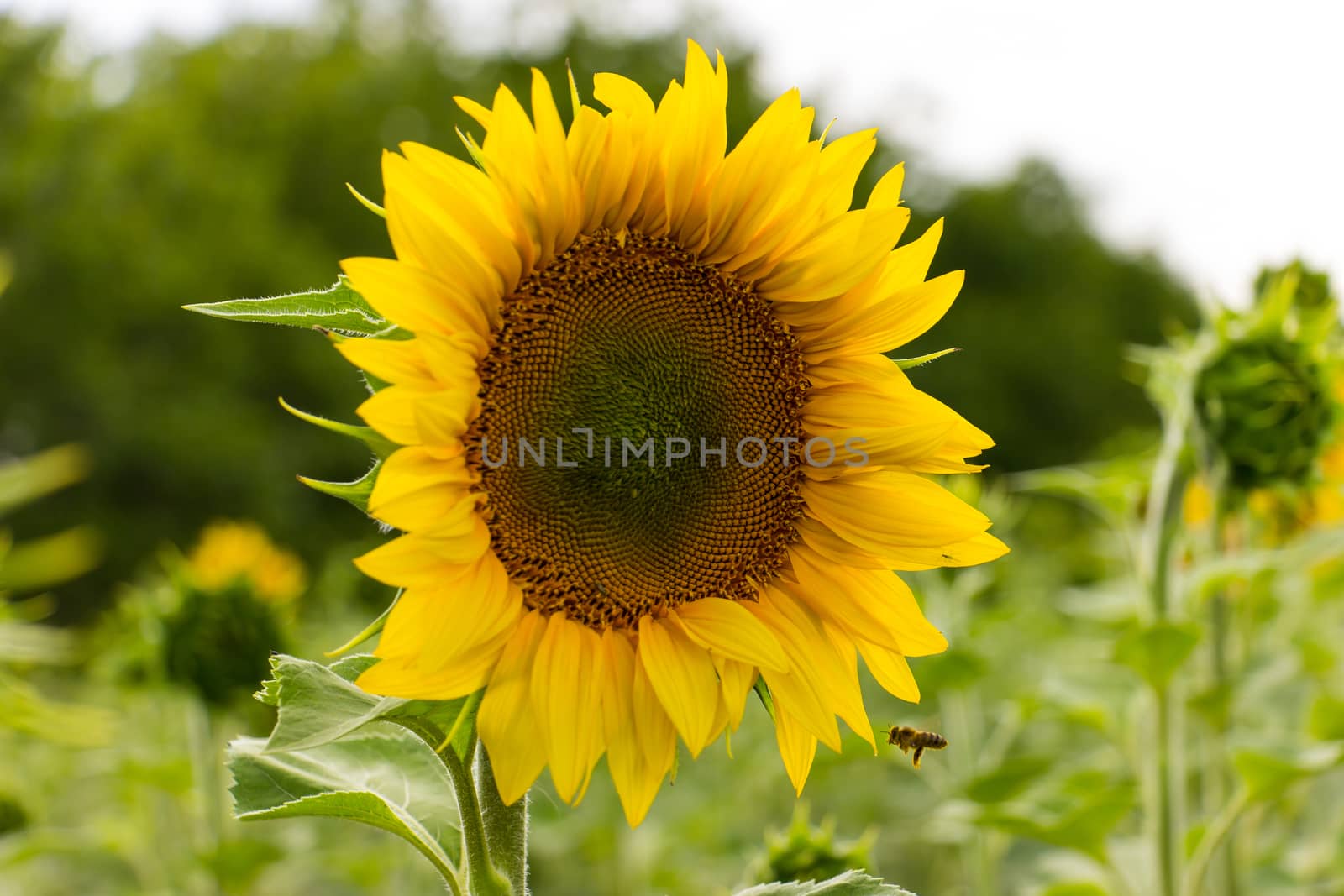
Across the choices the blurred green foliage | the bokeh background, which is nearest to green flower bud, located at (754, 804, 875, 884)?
the bokeh background

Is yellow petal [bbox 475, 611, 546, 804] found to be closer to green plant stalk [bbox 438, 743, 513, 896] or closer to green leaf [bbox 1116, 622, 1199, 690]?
green plant stalk [bbox 438, 743, 513, 896]

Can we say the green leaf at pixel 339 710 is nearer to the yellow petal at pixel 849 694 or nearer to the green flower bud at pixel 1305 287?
the yellow petal at pixel 849 694

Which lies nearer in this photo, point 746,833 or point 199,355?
point 746,833

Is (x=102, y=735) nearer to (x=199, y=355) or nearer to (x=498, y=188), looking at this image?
(x=498, y=188)

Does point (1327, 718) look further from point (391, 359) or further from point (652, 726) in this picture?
point (391, 359)

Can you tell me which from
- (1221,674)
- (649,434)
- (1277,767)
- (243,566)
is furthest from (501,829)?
(243,566)

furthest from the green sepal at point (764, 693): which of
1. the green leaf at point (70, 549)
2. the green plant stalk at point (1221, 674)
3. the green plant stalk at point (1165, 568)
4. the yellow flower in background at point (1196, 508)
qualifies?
the green leaf at point (70, 549)

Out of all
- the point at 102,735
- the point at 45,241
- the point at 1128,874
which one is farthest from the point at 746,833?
the point at 45,241
